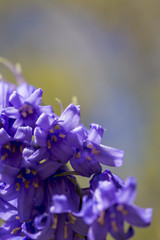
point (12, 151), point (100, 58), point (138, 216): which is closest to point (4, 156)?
point (12, 151)

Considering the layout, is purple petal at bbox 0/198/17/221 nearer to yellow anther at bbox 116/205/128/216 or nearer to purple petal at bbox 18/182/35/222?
purple petal at bbox 18/182/35/222

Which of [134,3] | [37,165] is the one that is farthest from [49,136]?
[134,3]

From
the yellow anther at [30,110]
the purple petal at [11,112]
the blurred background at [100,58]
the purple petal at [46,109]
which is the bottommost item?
the blurred background at [100,58]

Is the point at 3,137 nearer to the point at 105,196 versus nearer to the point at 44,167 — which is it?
the point at 44,167

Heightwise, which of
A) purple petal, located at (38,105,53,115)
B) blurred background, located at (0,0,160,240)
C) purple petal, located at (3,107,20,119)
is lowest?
blurred background, located at (0,0,160,240)

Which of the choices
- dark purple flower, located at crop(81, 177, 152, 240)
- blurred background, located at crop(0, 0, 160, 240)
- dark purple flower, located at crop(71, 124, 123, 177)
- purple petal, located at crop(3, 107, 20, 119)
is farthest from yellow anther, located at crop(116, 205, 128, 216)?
blurred background, located at crop(0, 0, 160, 240)

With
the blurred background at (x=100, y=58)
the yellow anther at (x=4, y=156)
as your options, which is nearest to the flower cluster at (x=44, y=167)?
the yellow anther at (x=4, y=156)

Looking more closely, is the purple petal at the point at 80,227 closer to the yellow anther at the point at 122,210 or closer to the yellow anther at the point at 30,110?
the yellow anther at the point at 122,210
